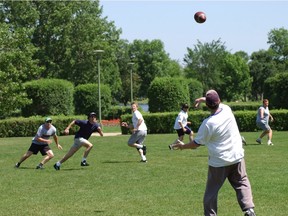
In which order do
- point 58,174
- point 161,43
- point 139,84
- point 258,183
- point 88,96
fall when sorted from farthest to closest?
point 161,43 → point 139,84 → point 88,96 → point 58,174 → point 258,183

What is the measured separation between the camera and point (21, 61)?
38250 millimetres

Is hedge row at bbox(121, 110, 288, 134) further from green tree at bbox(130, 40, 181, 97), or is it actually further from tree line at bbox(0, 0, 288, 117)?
green tree at bbox(130, 40, 181, 97)

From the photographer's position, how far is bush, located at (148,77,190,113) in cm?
3900

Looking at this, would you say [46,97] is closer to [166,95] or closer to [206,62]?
[166,95]

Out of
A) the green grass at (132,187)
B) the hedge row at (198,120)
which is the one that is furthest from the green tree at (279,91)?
the green grass at (132,187)

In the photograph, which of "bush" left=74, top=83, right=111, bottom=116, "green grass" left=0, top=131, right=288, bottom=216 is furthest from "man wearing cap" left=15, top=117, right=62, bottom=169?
"bush" left=74, top=83, right=111, bottom=116

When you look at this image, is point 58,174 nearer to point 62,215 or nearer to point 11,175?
point 11,175

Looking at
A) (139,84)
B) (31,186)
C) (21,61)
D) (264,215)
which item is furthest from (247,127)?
(139,84)

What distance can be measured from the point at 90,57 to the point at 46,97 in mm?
19592

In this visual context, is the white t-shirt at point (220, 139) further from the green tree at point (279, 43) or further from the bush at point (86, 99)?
the green tree at point (279, 43)

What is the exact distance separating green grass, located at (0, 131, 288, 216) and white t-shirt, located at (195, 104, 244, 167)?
4.46ft

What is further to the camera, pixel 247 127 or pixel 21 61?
pixel 21 61

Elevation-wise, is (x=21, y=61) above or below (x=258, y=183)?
above

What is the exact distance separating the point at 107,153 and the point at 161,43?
9439cm
